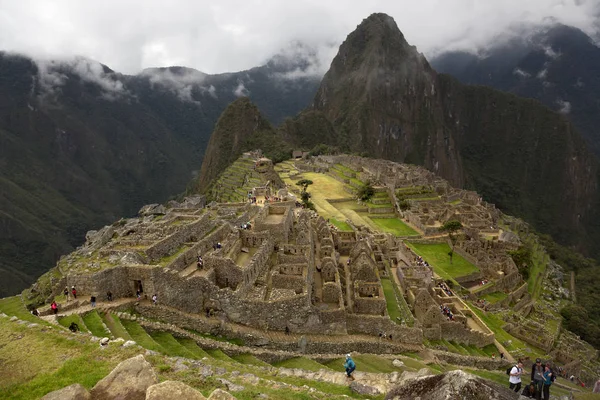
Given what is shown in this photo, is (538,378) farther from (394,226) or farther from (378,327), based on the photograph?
(394,226)

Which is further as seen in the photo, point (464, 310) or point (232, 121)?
point (232, 121)

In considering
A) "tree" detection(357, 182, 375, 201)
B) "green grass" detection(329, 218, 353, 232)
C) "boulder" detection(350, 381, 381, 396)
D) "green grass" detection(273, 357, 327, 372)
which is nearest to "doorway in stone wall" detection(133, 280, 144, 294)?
"green grass" detection(273, 357, 327, 372)

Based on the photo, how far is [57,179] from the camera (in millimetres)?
112875

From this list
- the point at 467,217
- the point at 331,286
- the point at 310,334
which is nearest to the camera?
the point at 310,334

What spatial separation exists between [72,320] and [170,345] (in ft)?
→ 12.4

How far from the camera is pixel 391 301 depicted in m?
26.9

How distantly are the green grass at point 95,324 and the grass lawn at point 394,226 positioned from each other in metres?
42.8

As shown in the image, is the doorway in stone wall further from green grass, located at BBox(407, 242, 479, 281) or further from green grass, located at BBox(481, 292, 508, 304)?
green grass, located at BBox(481, 292, 508, 304)

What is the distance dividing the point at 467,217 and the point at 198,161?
130530 mm

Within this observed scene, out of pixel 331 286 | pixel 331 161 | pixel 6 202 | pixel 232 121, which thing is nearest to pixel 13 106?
pixel 6 202

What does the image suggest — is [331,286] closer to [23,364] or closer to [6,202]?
[23,364]

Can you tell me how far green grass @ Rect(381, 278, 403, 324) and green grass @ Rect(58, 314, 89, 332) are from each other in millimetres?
15769

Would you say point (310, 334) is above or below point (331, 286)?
below

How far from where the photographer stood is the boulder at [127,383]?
853 cm
